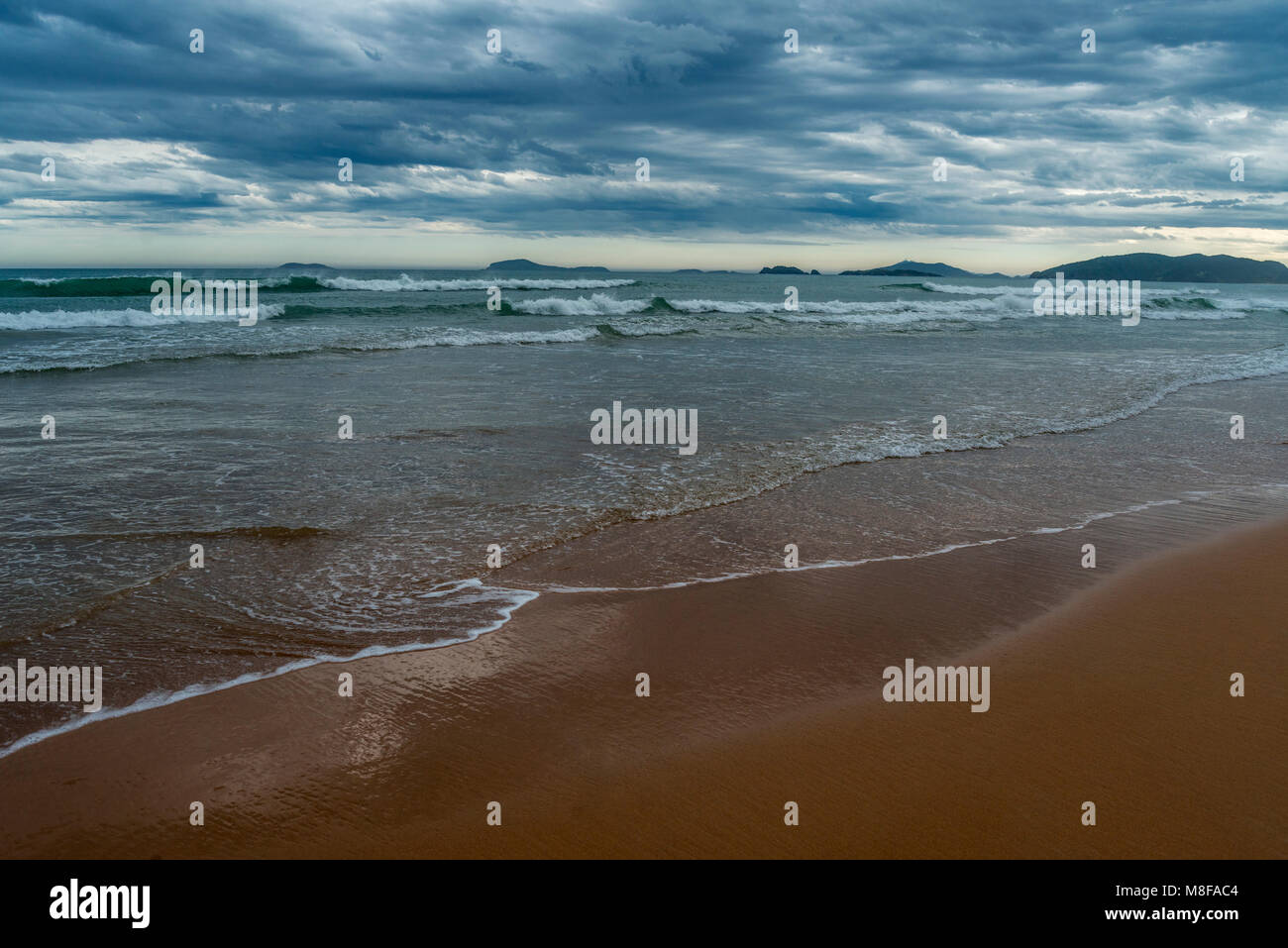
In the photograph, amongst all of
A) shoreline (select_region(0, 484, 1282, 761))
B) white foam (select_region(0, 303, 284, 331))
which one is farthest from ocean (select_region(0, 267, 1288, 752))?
white foam (select_region(0, 303, 284, 331))

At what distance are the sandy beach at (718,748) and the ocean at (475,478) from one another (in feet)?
1.65

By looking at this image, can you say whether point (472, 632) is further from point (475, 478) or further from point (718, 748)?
point (475, 478)

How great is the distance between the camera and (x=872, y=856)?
114 inches

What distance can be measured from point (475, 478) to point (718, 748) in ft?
15.7

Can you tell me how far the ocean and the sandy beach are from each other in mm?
503

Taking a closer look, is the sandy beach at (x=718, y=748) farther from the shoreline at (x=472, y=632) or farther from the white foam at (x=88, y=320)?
the white foam at (x=88, y=320)

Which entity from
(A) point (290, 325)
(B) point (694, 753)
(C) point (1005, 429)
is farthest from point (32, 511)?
(A) point (290, 325)

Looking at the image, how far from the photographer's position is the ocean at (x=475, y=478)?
484 cm

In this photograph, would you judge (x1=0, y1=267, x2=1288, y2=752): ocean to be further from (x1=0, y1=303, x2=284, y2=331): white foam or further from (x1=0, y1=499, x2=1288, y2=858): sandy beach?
(x1=0, y1=303, x2=284, y2=331): white foam

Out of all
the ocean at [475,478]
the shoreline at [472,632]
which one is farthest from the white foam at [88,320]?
the shoreline at [472,632]

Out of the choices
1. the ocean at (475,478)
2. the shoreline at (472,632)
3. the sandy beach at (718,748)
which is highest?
the ocean at (475,478)

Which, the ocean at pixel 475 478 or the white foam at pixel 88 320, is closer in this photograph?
the ocean at pixel 475 478
